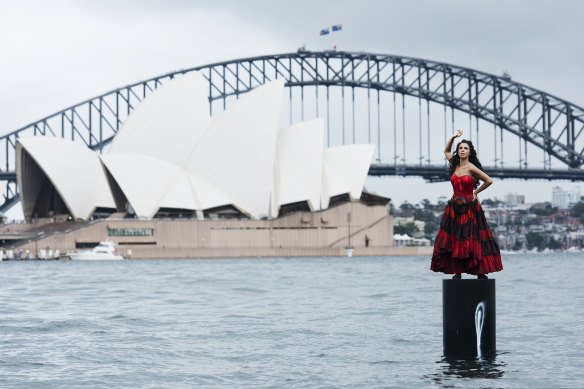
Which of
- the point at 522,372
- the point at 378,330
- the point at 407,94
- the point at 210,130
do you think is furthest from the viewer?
the point at 407,94

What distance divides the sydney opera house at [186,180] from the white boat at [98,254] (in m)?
2.87

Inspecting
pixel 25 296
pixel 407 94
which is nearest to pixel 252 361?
pixel 25 296

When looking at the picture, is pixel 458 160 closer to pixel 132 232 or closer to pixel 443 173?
pixel 132 232

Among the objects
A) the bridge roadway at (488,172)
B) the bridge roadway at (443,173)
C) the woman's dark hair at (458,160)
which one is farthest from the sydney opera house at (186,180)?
the woman's dark hair at (458,160)

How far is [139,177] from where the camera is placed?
70500mm

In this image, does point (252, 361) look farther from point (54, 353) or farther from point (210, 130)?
point (210, 130)

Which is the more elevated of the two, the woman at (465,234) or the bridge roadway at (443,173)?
the bridge roadway at (443,173)

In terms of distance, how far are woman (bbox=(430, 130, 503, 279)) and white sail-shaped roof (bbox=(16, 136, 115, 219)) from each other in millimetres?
63258

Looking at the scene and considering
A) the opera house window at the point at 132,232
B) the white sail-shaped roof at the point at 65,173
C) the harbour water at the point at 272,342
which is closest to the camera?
the harbour water at the point at 272,342

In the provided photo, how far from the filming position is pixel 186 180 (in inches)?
2849

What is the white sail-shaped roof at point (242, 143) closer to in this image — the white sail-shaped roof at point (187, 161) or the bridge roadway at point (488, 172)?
the white sail-shaped roof at point (187, 161)

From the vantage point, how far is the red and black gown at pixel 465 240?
946cm

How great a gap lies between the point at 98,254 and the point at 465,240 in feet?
190

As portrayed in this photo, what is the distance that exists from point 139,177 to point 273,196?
39.5 feet
